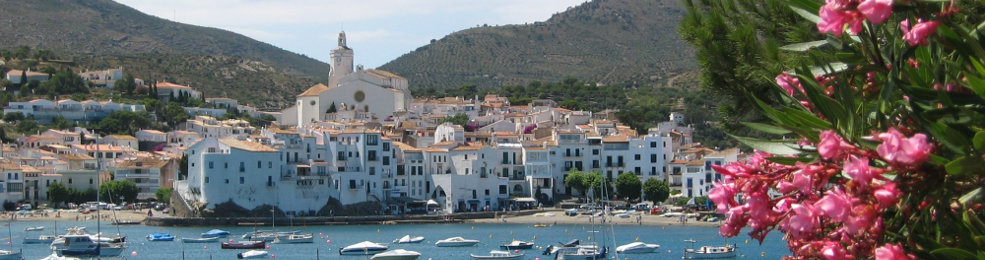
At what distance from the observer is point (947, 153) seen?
304 centimetres

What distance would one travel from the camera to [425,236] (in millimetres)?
51969

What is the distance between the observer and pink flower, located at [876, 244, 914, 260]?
2887mm

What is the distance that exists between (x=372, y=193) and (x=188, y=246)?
487 inches

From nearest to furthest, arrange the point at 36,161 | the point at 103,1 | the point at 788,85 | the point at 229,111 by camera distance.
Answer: the point at 788,85 → the point at 36,161 → the point at 229,111 → the point at 103,1

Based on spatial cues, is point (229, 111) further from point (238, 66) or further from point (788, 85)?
point (788, 85)

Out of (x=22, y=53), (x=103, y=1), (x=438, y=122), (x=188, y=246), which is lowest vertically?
(x=188, y=246)

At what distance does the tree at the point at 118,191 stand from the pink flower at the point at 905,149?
2597 inches

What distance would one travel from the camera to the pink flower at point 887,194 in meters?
2.91

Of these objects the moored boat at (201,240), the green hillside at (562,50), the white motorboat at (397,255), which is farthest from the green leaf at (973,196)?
the green hillside at (562,50)

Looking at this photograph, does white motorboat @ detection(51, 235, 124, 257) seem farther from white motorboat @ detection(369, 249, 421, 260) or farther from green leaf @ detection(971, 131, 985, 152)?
green leaf @ detection(971, 131, 985, 152)

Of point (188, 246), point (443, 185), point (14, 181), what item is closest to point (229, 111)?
point (14, 181)

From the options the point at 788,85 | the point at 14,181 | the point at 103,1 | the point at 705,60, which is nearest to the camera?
the point at 788,85

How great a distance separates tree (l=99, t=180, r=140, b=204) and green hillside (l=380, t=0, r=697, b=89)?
73.0m

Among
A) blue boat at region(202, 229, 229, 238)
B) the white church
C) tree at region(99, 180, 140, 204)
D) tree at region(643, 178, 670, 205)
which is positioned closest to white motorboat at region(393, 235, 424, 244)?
blue boat at region(202, 229, 229, 238)
